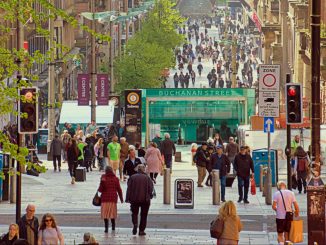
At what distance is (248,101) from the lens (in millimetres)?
68188

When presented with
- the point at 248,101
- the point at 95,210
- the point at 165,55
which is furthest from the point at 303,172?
the point at 165,55

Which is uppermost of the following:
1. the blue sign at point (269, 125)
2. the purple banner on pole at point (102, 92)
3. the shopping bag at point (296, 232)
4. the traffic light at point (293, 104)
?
the purple banner on pole at point (102, 92)

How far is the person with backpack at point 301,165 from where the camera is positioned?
42.2 m

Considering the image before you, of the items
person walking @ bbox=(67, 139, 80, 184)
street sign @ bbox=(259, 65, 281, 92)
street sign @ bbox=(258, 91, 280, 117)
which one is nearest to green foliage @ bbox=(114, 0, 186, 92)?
person walking @ bbox=(67, 139, 80, 184)

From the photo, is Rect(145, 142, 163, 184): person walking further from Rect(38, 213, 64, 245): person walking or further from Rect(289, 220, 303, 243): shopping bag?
Rect(38, 213, 64, 245): person walking

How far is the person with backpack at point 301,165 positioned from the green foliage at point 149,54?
167 ft

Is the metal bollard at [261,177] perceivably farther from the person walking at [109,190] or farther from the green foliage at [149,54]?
the green foliage at [149,54]

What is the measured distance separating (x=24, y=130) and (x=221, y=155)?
1139 centimetres

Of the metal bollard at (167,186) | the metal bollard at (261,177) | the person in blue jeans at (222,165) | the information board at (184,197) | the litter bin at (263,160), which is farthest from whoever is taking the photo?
the litter bin at (263,160)

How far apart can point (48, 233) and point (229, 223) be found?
2840 mm

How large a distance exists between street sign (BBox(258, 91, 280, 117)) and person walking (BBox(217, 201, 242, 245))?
42.9 ft

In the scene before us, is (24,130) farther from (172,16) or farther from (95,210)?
(172,16)

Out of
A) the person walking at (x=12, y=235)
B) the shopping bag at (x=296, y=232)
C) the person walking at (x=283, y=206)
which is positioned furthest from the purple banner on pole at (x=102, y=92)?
the person walking at (x=12, y=235)

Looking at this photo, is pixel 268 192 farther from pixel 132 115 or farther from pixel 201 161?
pixel 132 115
